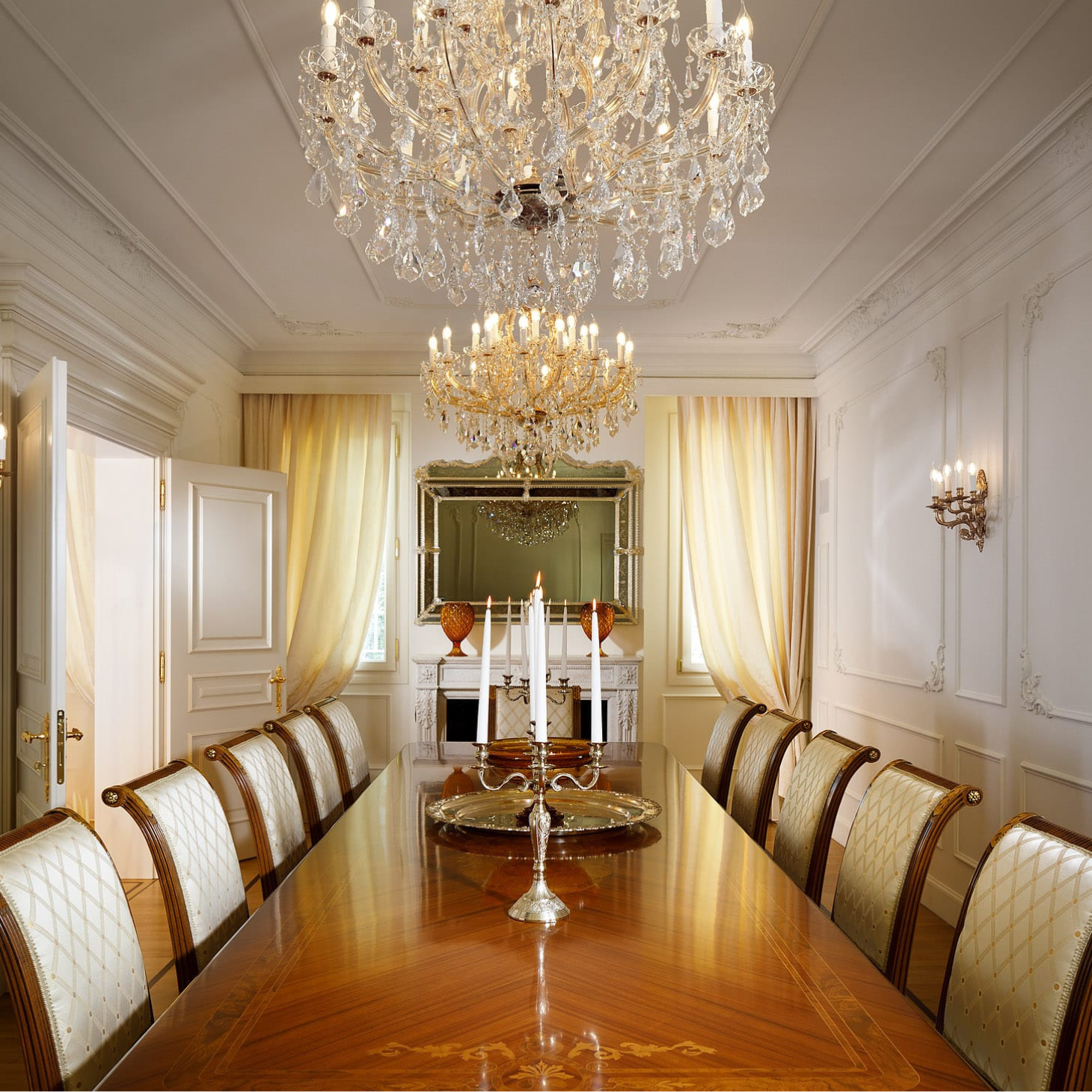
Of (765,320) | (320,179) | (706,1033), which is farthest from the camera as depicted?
(765,320)

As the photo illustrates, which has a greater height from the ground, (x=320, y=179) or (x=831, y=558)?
(x=320, y=179)

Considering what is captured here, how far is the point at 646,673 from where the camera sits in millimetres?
5980

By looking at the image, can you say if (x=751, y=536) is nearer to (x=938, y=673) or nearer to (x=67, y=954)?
(x=938, y=673)

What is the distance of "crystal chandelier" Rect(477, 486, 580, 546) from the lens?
18.6 ft

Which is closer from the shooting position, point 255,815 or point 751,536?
point 255,815

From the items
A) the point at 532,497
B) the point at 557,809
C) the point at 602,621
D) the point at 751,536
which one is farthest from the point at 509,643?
the point at 751,536

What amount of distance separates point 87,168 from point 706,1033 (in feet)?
10.8

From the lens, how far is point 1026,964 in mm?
1354

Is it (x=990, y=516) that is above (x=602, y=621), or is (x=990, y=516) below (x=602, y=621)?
above

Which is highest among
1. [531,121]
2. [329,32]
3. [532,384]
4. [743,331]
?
[743,331]

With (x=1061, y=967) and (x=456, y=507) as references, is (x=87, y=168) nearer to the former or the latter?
(x=456, y=507)

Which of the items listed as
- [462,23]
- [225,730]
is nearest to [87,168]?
[462,23]

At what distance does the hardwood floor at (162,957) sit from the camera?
2615 mm

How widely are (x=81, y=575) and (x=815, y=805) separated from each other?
390cm
